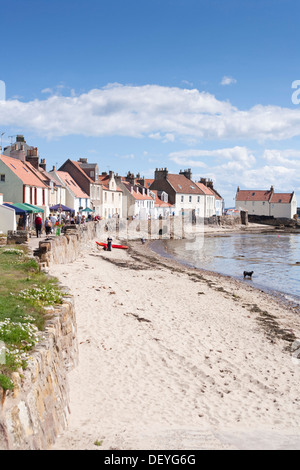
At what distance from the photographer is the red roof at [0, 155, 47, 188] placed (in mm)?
43172

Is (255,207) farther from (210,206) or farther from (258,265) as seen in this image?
(258,265)

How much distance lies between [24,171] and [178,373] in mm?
39380

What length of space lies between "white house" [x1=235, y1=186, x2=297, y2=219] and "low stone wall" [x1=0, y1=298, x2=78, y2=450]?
371 ft

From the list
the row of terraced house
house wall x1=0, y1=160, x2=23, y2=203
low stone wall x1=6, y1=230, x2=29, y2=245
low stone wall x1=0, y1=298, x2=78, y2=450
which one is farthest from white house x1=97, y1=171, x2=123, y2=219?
low stone wall x1=0, y1=298, x2=78, y2=450

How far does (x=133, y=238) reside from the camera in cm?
5806

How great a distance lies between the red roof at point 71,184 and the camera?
5888 centimetres

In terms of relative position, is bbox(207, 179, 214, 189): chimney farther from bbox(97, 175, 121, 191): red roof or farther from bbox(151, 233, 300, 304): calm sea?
bbox(151, 233, 300, 304): calm sea

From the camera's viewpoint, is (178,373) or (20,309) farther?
(178,373)

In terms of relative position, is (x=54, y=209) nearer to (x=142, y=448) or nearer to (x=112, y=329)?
(x=112, y=329)

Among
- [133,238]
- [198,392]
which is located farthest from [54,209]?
[198,392]

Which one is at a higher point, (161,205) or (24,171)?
(24,171)

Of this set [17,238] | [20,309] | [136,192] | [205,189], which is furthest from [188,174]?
[20,309]

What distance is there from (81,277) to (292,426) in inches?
506

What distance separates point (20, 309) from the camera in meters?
8.85
